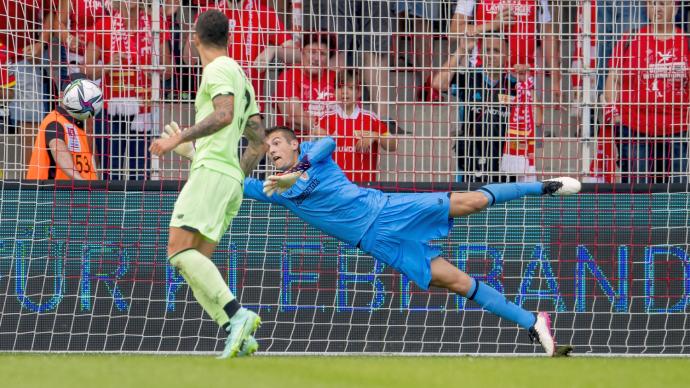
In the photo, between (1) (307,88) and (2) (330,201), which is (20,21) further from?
(2) (330,201)

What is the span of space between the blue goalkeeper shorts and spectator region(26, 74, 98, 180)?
320cm

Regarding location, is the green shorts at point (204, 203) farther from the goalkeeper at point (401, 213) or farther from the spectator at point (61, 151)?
the spectator at point (61, 151)

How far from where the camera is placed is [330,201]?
35.6 feet

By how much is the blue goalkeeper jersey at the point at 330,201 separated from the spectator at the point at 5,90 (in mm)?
2908

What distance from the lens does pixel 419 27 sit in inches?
507

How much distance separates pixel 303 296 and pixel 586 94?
3266 mm

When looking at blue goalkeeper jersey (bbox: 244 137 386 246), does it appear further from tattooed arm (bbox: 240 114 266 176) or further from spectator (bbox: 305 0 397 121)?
spectator (bbox: 305 0 397 121)

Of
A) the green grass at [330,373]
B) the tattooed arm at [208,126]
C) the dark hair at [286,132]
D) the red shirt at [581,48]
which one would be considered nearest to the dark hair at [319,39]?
the dark hair at [286,132]

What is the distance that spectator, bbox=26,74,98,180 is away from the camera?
12.5 m

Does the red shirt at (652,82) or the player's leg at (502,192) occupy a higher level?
the red shirt at (652,82)

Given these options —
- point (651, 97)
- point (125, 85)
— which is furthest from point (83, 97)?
point (651, 97)

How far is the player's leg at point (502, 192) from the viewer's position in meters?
10.8

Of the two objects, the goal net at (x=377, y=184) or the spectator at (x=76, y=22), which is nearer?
the goal net at (x=377, y=184)

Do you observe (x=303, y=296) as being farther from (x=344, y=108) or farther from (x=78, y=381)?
(x=78, y=381)
